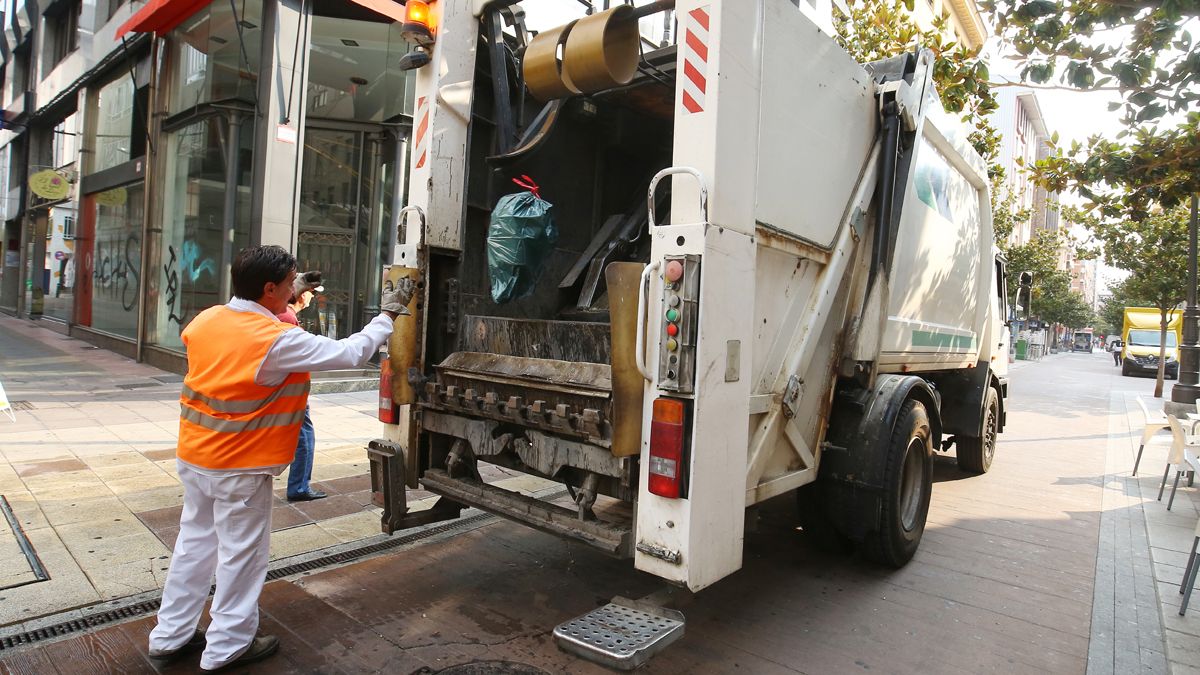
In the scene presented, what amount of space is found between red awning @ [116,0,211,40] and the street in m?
9.83

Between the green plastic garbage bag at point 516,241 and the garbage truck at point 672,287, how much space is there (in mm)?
31

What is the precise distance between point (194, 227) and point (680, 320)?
11.1 meters

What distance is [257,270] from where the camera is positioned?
275 cm

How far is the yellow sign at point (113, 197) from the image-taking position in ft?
44.4

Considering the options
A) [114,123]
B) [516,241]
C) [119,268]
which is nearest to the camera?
[516,241]

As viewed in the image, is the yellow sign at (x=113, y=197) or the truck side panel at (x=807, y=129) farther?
the yellow sign at (x=113, y=197)

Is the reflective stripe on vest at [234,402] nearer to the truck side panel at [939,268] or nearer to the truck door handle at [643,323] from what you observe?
the truck door handle at [643,323]

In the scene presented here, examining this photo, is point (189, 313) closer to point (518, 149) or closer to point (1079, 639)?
point (518, 149)

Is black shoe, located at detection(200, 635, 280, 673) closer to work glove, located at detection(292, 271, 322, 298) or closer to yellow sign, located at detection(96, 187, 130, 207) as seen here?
work glove, located at detection(292, 271, 322, 298)

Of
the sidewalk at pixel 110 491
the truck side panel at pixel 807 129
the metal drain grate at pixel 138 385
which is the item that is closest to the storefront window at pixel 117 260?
the metal drain grate at pixel 138 385

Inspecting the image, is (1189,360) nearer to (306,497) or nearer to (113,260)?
(306,497)

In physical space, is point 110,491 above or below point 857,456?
below

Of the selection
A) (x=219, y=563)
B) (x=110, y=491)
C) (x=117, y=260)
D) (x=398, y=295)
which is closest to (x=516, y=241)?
(x=398, y=295)

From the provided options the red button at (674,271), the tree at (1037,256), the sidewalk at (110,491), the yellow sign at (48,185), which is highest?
the tree at (1037,256)
